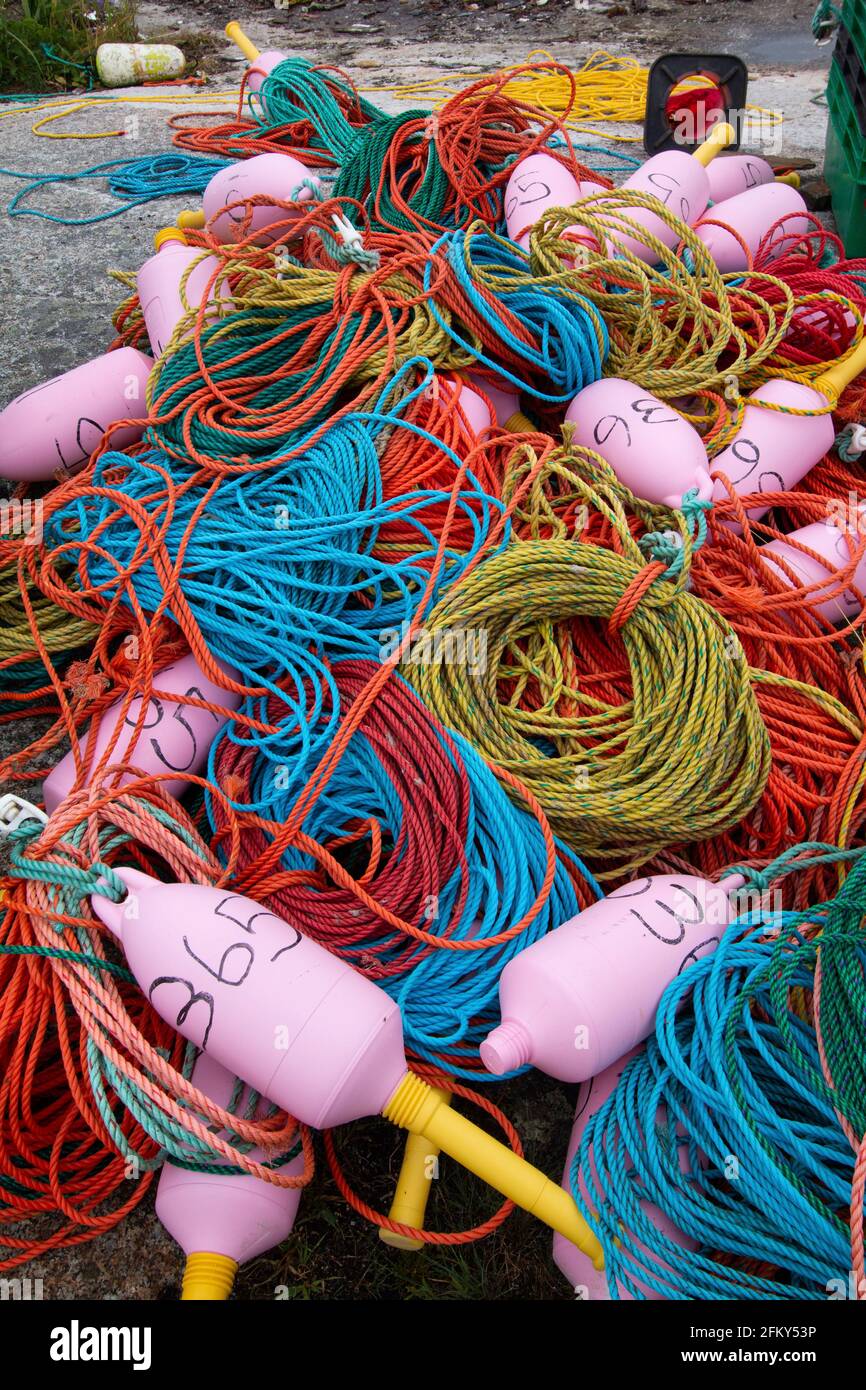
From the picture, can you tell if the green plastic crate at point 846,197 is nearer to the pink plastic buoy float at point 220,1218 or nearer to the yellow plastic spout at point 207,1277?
the pink plastic buoy float at point 220,1218

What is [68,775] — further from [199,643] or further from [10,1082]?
[10,1082]

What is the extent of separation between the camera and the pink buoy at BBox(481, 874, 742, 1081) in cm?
162

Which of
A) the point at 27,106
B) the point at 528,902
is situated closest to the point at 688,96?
the point at 27,106

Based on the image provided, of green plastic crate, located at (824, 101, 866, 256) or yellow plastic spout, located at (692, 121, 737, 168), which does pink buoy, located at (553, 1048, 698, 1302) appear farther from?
green plastic crate, located at (824, 101, 866, 256)

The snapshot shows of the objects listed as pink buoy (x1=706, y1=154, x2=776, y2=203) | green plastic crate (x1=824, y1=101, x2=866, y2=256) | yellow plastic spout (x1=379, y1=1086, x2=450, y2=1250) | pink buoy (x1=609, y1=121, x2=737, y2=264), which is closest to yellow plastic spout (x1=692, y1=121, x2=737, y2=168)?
pink buoy (x1=706, y1=154, x2=776, y2=203)

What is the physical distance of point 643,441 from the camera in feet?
8.13

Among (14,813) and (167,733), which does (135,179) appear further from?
(14,813)

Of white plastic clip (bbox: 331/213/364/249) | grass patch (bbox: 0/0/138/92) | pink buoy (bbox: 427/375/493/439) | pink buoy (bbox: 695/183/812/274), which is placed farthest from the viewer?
grass patch (bbox: 0/0/138/92)

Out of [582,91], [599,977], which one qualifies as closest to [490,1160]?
[599,977]

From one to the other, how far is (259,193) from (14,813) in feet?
7.66

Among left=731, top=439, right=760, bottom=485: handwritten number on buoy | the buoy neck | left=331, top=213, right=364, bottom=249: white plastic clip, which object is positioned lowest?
the buoy neck

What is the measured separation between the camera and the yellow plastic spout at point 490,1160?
1528 millimetres

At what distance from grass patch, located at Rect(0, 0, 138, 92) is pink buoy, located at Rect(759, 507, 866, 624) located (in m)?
6.49

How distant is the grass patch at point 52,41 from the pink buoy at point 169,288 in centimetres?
481
